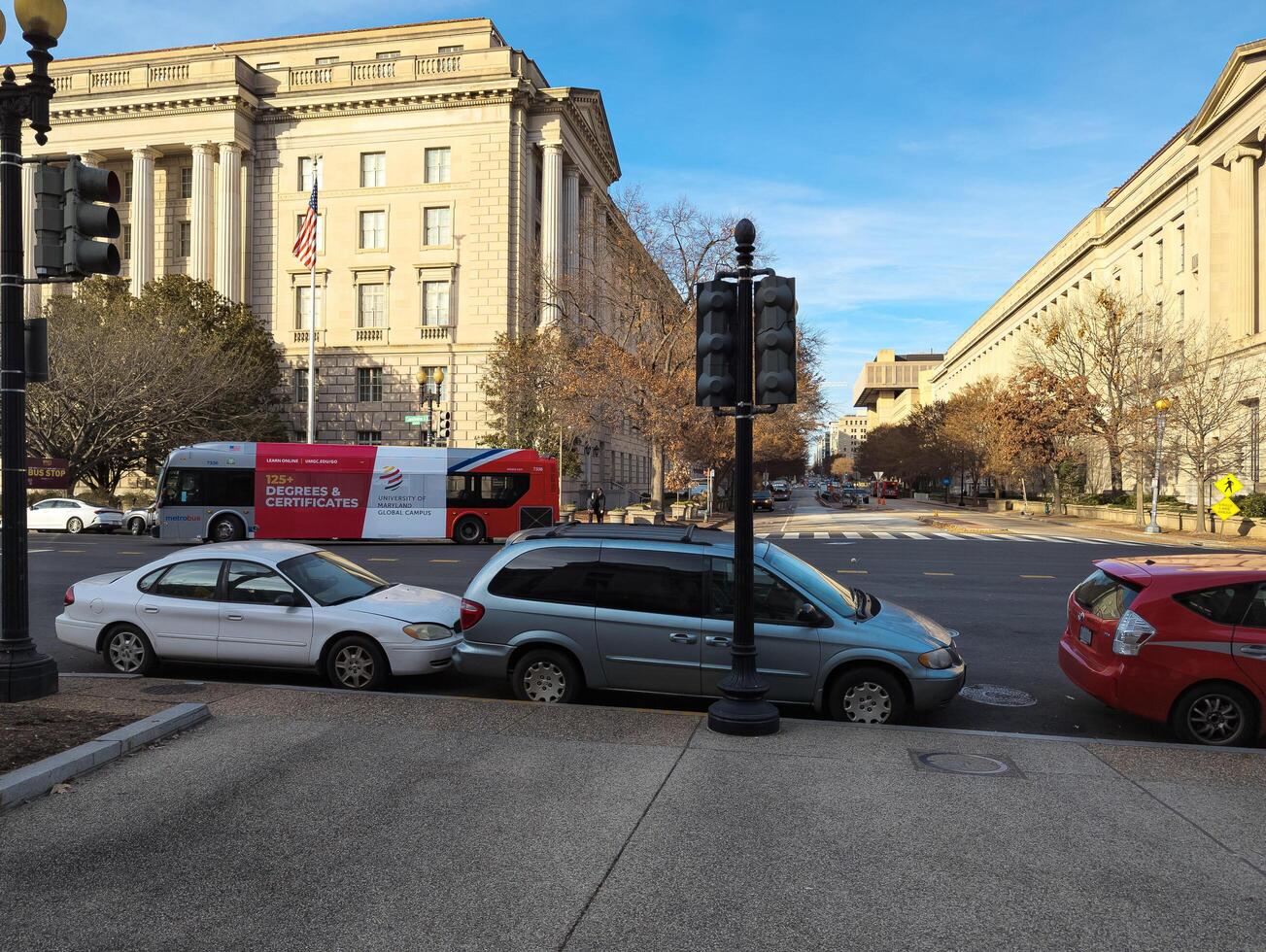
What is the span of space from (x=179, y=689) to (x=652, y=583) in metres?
4.49

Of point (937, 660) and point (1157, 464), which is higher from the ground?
point (1157, 464)

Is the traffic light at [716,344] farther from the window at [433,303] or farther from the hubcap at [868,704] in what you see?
the window at [433,303]

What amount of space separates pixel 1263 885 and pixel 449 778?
4.53 m

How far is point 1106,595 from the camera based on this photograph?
26.5ft

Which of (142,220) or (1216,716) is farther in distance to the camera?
(142,220)

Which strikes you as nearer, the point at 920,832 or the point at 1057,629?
the point at 920,832

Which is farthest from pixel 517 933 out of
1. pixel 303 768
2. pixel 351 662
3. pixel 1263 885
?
pixel 351 662

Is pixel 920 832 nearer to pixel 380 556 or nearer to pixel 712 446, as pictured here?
pixel 380 556

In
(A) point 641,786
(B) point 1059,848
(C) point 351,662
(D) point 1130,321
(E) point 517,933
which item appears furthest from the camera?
(D) point 1130,321

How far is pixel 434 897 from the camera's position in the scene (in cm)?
422

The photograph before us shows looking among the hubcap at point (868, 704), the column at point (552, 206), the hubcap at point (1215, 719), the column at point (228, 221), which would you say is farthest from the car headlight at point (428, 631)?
the column at point (228, 221)

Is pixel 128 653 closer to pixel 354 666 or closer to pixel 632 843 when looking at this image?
pixel 354 666

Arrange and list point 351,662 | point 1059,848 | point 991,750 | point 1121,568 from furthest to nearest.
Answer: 1. point 351,662
2. point 1121,568
3. point 991,750
4. point 1059,848

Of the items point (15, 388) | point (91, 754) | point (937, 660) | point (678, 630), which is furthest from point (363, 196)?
point (937, 660)
